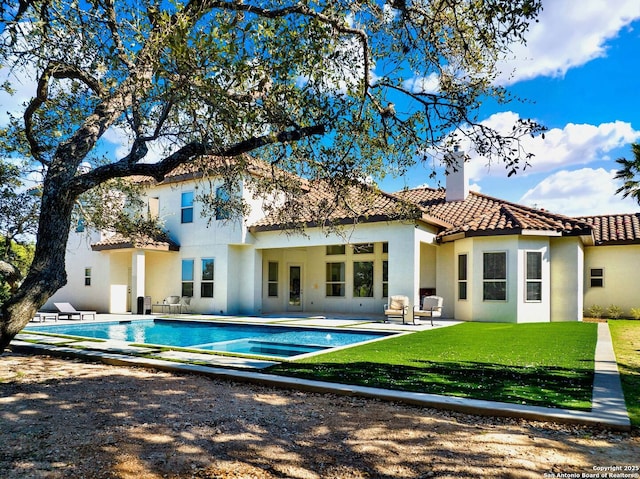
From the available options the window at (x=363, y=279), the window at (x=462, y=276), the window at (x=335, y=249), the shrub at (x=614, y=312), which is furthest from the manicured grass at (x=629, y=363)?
the window at (x=335, y=249)

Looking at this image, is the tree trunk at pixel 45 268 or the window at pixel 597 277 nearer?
the tree trunk at pixel 45 268

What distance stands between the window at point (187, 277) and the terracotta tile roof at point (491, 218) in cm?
1095

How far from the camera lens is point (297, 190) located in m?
9.83

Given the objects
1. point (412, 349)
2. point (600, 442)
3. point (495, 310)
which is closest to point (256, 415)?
point (600, 442)

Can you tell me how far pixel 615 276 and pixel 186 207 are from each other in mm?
20999

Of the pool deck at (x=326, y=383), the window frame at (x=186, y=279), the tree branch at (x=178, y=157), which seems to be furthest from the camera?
the window frame at (x=186, y=279)

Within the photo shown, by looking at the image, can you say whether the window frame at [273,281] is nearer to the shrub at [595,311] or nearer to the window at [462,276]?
the window at [462,276]

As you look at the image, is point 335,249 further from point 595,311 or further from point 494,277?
point 595,311

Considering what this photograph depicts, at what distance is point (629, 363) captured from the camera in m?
9.24

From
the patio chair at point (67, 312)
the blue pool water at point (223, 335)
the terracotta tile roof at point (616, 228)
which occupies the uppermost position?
the terracotta tile roof at point (616, 228)

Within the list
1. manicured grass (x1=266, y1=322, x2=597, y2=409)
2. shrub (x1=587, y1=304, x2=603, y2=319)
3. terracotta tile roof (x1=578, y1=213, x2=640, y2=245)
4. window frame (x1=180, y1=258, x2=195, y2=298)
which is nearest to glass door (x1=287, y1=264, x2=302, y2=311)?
window frame (x1=180, y1=258, x2=195, y2=298)

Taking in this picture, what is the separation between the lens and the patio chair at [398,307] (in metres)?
17.8

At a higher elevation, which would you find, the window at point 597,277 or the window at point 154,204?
the window at point 154,204

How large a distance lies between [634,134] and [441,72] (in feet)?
49.9
